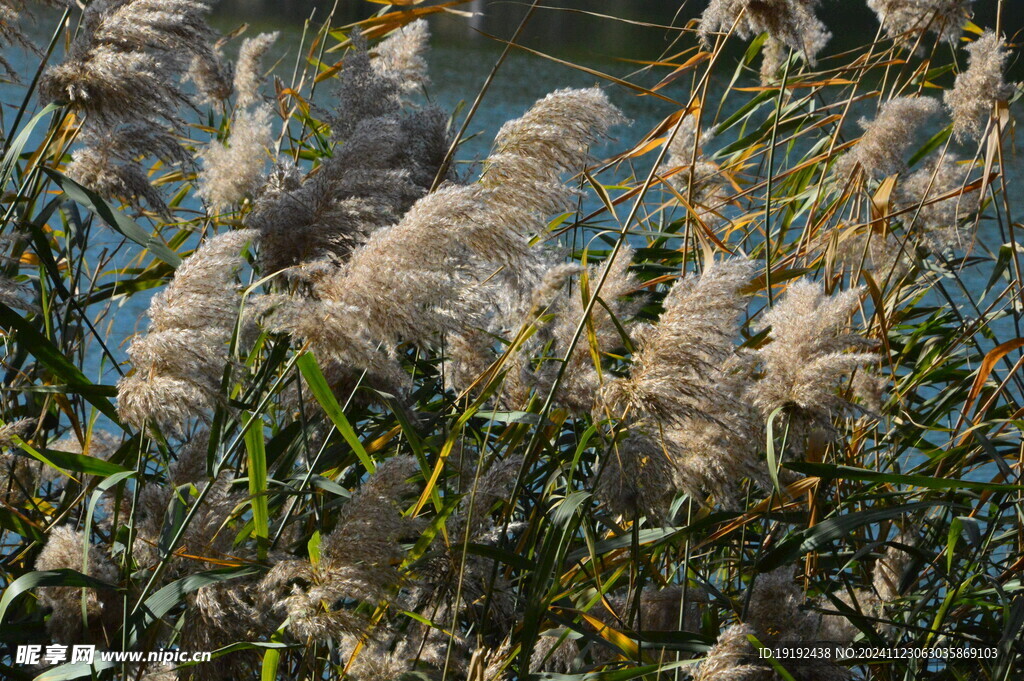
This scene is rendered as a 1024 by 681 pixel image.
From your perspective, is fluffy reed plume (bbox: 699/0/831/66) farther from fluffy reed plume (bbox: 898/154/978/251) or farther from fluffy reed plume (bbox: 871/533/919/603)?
fluffy reed plume (bbox: 871/533/919/603)

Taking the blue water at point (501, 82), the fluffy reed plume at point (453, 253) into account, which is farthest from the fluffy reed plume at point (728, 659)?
the blue water at point (501, 82)

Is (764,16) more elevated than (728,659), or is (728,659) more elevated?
(764,16)

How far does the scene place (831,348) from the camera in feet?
5.13

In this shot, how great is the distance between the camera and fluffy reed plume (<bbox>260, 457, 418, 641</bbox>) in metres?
1.34

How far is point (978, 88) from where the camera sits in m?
2.42

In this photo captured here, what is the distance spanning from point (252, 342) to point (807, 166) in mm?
1661

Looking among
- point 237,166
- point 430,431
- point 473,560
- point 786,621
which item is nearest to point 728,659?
point 786,621

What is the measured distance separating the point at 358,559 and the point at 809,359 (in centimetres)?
78

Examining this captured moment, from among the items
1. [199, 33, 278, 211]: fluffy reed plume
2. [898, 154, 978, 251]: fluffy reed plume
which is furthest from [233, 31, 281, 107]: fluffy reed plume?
[898, 154, 978, 251]: fluffy reed plume

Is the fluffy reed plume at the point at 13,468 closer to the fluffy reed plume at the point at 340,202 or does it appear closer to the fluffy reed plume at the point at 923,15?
the fluffy reed plume at the point at 340,202

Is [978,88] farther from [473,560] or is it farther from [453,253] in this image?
[473,560]

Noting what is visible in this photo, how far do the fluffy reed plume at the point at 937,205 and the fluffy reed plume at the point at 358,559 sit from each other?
167 cm

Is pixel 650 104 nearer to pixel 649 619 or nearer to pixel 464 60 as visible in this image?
pixel 464 60

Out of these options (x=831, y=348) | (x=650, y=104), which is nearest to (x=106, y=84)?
(x=831, y=348)
